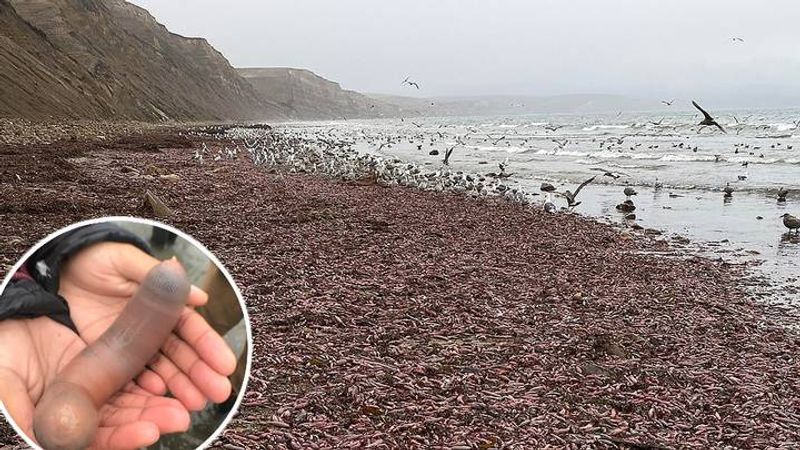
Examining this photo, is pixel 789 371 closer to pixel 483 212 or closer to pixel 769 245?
pixel 769 245

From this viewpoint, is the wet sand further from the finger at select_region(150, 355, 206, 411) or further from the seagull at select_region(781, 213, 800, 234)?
the seagull at select_region(781, 213, 800, 234)

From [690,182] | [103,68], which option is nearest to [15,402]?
[690,182]

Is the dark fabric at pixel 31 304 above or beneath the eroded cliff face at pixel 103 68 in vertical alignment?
beneath

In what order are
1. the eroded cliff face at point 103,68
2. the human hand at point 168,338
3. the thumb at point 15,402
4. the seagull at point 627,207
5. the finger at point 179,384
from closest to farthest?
the thumb at point 15,402
the human hand at point 168,338
the finger at point 179,384
the seagull at point 627,207
the eroded cliff face at point 103,68

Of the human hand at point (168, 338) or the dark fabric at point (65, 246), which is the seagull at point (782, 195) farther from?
the dark fabric at point (65, 246)

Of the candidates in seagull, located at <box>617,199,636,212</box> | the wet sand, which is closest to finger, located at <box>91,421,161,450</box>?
the wet sand

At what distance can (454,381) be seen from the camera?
5.66 metres

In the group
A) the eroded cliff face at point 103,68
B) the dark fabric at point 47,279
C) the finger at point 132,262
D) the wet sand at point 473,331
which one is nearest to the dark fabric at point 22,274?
the dark fabric at point 47,279

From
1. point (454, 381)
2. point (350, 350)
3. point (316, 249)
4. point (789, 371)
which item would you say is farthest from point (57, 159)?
point (789, 371)

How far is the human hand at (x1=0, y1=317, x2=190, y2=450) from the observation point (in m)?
1.79

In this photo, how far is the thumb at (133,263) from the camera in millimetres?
1920

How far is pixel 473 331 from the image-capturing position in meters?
7.16

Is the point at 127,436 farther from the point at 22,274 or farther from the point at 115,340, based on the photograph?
the point at 22,274

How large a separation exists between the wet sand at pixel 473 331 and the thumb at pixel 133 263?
2.68 m
